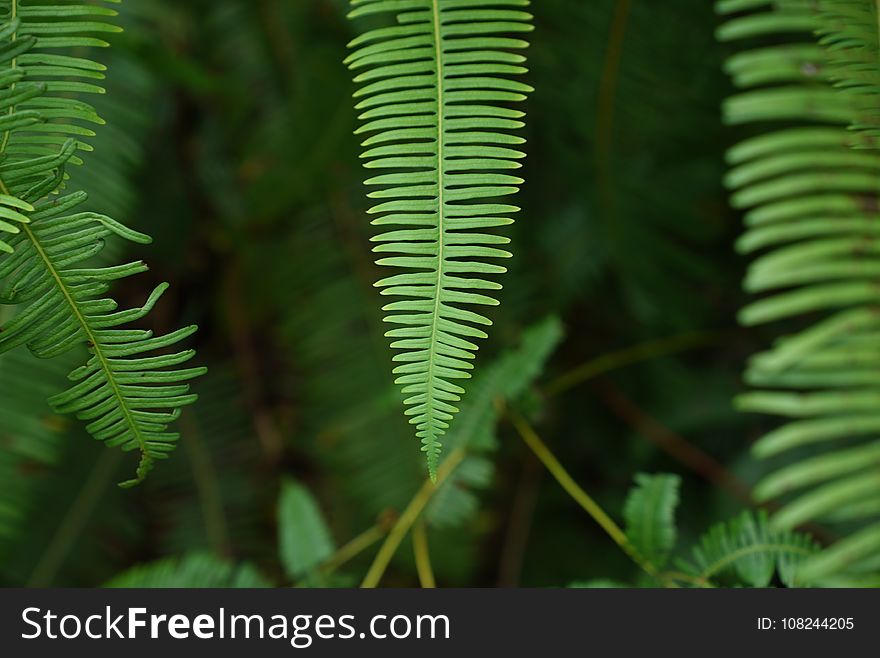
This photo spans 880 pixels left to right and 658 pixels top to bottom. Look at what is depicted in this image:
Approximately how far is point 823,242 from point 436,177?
30cm

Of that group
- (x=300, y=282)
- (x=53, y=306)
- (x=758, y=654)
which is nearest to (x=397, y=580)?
(x=300, y=282)

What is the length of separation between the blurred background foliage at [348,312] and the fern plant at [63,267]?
23.0 inches

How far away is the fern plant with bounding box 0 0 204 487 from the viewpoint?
610mm

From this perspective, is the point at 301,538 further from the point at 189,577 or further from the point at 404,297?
the point at 404,297

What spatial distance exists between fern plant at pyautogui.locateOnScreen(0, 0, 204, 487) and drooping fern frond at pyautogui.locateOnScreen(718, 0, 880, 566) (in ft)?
1.46

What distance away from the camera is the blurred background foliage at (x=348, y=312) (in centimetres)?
133

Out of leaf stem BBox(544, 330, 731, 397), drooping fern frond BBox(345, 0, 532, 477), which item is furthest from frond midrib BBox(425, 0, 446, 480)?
leaf stem BBox(544, 330, 731, 397)

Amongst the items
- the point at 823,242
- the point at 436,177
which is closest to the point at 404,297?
the point at 436,177

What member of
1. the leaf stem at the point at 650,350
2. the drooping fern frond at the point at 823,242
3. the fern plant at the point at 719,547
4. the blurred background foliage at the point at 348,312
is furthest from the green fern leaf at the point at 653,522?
the leaf stem at the point at 650,350

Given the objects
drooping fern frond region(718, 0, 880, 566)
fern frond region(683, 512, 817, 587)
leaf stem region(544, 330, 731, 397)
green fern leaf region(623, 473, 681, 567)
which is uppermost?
leaf stem region(544, 330, 731, 397)

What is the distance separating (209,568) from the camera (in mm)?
1063

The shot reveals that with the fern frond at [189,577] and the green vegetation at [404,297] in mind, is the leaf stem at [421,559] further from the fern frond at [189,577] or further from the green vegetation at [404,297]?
the fern frond at [189,577]

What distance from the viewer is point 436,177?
625 millimetres

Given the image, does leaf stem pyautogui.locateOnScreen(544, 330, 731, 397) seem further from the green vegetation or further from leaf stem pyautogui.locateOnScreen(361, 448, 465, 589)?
leaf stem pyautogui.locateOnScreen(361, 448, 465, 589)
